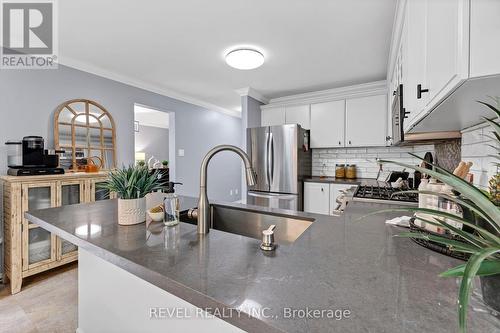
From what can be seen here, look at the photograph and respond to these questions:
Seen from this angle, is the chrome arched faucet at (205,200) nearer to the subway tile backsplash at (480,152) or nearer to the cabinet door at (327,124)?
the subway tile backsplash at (480,152)

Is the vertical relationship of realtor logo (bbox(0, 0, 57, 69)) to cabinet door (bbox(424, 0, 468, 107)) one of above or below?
above

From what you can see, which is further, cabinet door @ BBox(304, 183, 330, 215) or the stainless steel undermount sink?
cabinet door @ BBox(304, 183, 330, 215)

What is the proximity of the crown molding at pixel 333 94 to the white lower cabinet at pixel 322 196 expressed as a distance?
4.59 feet

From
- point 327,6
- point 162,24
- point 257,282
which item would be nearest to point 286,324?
point 257,282

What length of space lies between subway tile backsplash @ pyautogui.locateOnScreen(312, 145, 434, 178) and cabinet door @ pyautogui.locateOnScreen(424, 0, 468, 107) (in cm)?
259

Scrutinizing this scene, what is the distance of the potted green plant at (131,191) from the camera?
1.07m

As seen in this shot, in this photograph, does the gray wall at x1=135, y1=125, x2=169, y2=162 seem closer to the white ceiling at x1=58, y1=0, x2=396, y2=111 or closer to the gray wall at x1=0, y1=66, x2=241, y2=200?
the gray wall at x1=0, y1=66, x2=241, y2=200

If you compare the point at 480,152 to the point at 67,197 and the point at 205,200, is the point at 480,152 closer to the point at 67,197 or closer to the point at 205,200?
the point at 205,200

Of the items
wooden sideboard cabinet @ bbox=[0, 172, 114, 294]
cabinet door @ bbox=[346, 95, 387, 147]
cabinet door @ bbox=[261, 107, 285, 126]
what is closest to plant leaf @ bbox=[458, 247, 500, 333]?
wooden sideboard cabinet @ bbox=[0, 172, 114, 294]

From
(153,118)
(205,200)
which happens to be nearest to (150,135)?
(153,118)

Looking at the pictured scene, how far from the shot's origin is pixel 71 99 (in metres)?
2.73

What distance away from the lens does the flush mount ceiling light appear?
242 centimetres

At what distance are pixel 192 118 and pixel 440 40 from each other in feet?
13.4

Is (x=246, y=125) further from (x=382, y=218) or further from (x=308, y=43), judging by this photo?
(x=382, y=218)
